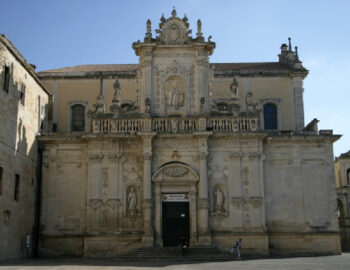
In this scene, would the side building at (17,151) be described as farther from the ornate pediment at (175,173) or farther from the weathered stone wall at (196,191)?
the ornate pediment at (175,173)

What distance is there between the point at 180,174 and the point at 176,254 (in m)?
4.93

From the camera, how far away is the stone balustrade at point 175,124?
30.5 m

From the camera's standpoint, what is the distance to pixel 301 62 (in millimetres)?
39188

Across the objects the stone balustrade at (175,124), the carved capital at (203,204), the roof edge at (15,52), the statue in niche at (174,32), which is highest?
the statue in niche at (174,32)

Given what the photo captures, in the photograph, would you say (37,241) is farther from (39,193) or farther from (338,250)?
(338,250)

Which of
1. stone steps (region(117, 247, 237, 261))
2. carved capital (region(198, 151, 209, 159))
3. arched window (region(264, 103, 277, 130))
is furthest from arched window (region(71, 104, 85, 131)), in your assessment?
arched window (region(264, 103, 277, 130))

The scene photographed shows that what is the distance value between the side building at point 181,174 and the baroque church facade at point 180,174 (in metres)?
0.06

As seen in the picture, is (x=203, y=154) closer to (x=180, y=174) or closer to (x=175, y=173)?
(x=180, y=174)

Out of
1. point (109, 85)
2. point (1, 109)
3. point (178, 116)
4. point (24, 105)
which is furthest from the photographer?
point (109, 85)

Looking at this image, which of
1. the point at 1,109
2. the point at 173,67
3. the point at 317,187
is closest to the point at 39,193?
the point at 1,109

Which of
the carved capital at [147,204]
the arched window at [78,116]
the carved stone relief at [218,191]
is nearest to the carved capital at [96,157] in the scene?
the carved capital at [147,204]

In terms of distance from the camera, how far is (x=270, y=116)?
1521 inches

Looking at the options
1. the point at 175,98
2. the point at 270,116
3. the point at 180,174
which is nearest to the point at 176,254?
the point at 180,174

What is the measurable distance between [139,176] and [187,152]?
324cm
